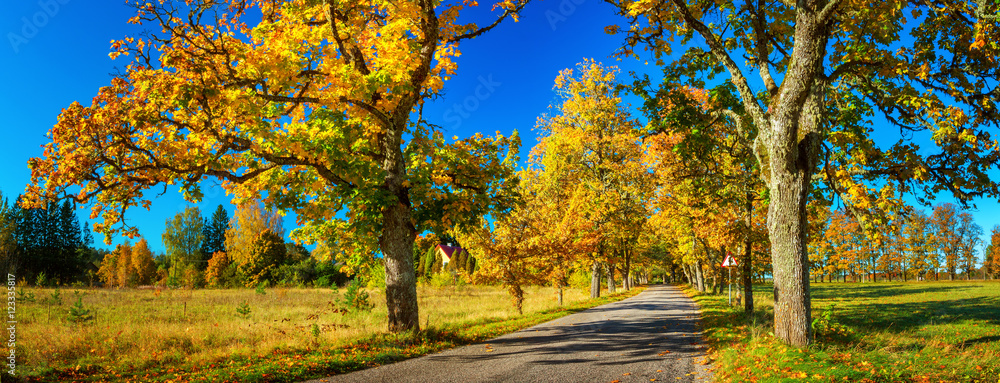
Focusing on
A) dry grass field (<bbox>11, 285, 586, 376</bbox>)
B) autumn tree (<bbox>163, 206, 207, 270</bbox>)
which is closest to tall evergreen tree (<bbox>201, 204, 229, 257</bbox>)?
autumn tree (<bbox>163, 206, 207, 270</bbox>)

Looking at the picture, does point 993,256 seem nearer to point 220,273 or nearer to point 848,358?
point 848,358

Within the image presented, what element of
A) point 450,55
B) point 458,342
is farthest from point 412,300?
point 450,55

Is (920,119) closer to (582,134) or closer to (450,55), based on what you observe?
(450,55)

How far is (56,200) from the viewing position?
7711 mm

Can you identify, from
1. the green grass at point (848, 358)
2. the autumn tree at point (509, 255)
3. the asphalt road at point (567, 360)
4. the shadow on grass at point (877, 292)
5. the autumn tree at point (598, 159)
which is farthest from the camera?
the shadow on grass at point (877, 292)

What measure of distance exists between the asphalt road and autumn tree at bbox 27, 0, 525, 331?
2.82 meters

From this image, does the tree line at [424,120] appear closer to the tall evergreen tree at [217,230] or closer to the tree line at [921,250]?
the tree line at [921,250]

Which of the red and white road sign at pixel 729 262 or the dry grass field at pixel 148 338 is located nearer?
the dry grass field at pixel 148 338

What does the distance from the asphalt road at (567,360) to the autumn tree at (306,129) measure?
9.24 feet

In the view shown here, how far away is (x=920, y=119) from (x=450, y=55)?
10366 mm

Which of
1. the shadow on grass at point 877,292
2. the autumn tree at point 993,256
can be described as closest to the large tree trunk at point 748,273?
the shadow on grass at point 877,292

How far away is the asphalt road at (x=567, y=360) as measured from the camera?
7086 millimetres

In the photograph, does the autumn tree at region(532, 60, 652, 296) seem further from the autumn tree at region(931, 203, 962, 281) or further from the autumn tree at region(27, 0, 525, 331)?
the autumn tree at region(931, 203, 962, 281)

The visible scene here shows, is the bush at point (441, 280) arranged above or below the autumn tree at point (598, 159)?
below
